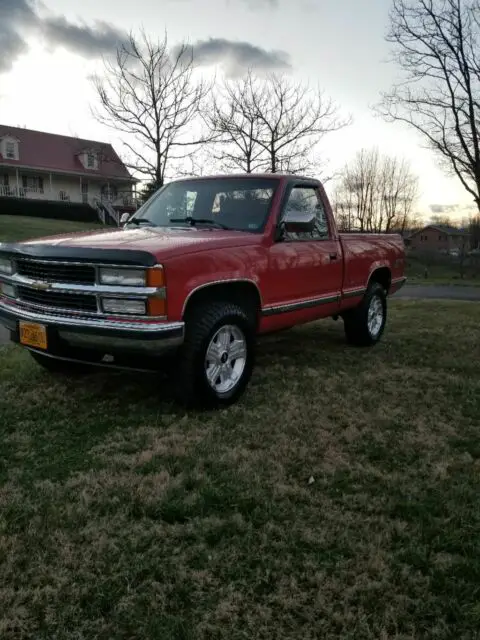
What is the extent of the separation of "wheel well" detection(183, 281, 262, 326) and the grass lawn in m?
0.76

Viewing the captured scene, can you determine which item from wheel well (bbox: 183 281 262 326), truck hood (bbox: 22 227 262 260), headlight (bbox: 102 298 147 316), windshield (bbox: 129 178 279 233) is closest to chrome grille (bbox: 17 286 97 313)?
headlight (bbox: 102 298 147 316)

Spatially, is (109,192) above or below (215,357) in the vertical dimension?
above

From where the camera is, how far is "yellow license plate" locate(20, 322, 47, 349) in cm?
397

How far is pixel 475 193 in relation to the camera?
15.3m

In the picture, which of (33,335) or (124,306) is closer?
(124,306)

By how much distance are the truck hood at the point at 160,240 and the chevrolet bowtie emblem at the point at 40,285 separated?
28cm

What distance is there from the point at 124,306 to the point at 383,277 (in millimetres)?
4481

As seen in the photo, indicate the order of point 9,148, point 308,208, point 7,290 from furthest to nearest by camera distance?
point 9,148, point 308,208, point 7,290

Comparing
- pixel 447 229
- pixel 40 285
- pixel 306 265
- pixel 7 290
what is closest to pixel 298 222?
pixel 306 265

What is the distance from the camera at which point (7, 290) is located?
4508 millimetres

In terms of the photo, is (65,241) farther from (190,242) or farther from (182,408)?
(182,408)

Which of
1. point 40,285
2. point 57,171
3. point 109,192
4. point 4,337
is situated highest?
point 57,171

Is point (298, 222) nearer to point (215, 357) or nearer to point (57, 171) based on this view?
point (215, 357)

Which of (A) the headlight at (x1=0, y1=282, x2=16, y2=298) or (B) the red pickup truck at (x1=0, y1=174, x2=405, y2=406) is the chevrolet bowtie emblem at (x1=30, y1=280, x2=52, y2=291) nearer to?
(B) the red pickup truck at (x1=0, y1=174, x2=405, y2=406)
